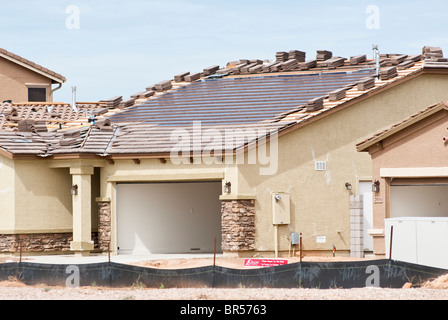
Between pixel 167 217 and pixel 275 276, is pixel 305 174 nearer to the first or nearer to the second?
pixel 167 217

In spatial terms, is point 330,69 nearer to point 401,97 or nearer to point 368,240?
point 401,97

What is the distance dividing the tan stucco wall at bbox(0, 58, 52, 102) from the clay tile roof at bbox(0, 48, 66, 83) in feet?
1.11

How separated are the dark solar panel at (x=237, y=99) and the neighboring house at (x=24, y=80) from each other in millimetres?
12663

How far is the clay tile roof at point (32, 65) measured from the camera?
48.8 meters

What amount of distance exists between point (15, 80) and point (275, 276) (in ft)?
100

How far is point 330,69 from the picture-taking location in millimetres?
39344

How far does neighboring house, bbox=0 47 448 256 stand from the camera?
31.9m

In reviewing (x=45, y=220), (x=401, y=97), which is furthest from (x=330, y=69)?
(x=45, y=220)

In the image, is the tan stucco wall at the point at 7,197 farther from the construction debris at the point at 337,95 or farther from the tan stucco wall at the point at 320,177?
the construction debris at the point at 337,95

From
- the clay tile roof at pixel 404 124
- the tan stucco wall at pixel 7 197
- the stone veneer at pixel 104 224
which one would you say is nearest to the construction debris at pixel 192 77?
the stone veneer at pixel 104 224

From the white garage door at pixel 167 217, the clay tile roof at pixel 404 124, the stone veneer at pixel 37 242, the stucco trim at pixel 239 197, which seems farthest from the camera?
the white garage door at pixel 167 217

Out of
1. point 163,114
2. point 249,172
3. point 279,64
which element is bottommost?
point 249,172
